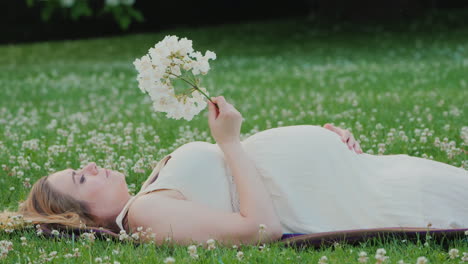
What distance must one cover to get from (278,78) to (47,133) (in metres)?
6.94

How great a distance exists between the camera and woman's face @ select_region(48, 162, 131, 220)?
440cm

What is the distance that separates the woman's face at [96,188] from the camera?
4.40m

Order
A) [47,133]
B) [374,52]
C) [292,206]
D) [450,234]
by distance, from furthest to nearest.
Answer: [374,52], [47,133], [292,206], [450,234]

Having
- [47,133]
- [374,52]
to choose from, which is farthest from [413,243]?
[374,52]

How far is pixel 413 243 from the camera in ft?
13.2

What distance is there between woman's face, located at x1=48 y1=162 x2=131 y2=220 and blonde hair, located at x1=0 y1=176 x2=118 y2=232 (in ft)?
0.13

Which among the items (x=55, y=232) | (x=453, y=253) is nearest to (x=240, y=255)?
(x=453, y=253)

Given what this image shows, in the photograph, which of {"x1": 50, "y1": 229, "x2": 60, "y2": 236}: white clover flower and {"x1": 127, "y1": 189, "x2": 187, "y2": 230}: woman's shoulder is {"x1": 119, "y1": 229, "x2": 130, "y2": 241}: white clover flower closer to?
{"x1": 127, "y1": 189, "x2": 187, "y2": 230}: woman's shoulder

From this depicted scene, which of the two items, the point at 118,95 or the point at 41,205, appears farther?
the point at 118,95

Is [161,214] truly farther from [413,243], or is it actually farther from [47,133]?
[47,133]

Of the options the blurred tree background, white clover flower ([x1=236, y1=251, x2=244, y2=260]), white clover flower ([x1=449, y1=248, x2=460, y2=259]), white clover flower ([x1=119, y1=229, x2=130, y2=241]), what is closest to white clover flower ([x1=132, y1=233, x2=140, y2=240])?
white clover flower ([x1=119, y1=229, x2=130, y2=241])

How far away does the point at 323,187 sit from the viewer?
4270mm

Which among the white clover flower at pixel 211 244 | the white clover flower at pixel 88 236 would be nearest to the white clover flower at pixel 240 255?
the white clover flower at pixel 211 244

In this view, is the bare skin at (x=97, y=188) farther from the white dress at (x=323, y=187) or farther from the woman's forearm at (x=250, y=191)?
the woman's forearm at (x=250, y=191)
